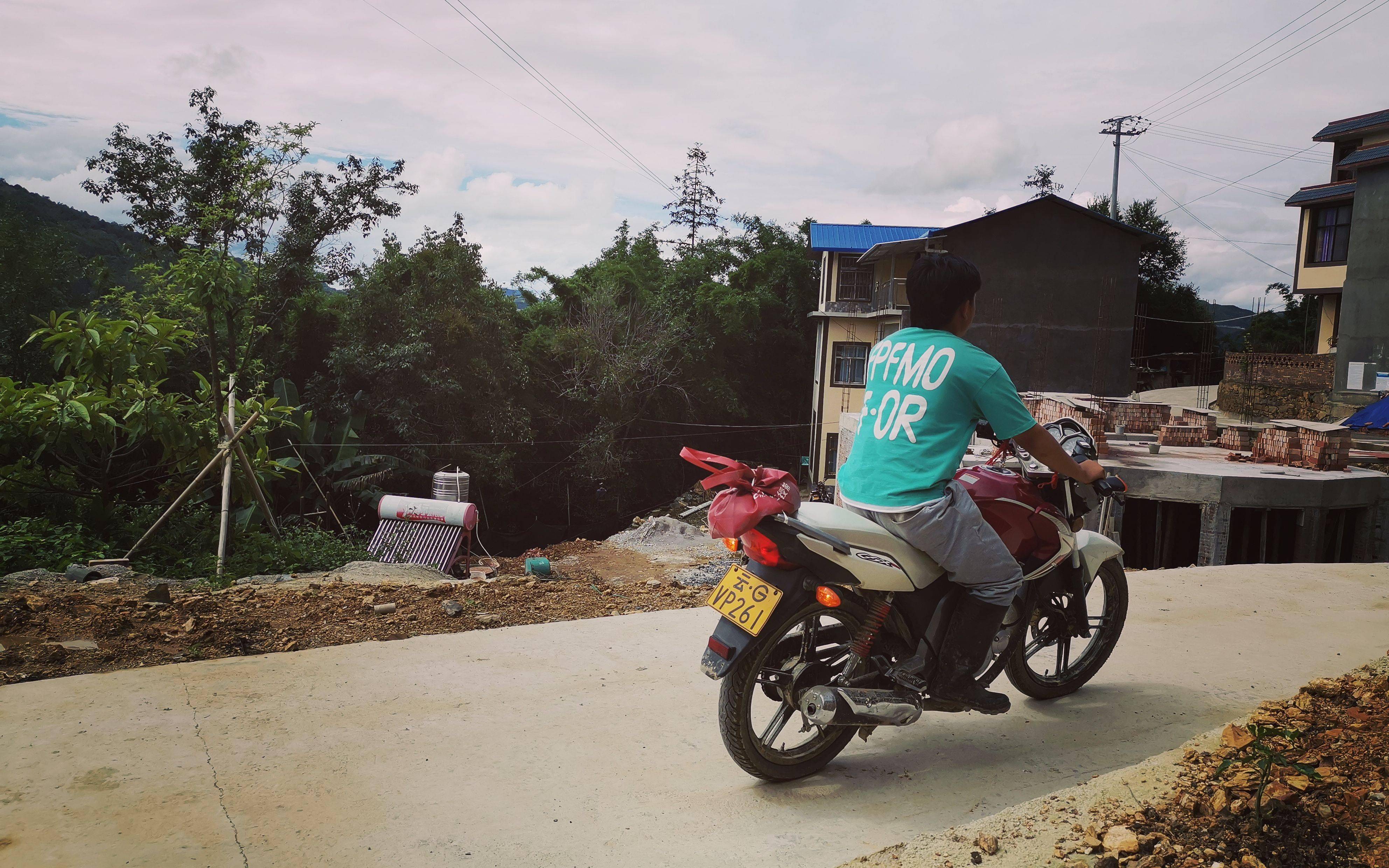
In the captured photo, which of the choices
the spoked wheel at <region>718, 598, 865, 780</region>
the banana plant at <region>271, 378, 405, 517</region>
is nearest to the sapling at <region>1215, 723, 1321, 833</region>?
the spoked wheel at <region>718, 598, 865, 780</region>

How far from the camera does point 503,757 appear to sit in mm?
3258

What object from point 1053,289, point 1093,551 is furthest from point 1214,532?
point 1053,289

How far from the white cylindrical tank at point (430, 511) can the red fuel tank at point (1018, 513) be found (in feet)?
30.6

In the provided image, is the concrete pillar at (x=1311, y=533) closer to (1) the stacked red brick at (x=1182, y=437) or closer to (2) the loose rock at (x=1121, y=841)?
(1) the stacked red brick at (x=1182, y=437)

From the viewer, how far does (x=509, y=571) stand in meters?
15.3

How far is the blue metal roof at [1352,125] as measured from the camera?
85.4ft

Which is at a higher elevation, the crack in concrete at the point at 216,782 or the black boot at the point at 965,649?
the black boot at the point at 965,649

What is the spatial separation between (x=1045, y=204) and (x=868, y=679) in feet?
77.2

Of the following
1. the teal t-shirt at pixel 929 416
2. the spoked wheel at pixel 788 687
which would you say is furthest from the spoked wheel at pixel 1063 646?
the teal t-shirt at pixel 929 416

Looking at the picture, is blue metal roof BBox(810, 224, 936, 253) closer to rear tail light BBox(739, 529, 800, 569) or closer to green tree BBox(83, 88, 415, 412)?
green tree BBox(83, 88, 415, 412)

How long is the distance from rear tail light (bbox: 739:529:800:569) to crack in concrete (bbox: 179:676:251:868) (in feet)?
5.64

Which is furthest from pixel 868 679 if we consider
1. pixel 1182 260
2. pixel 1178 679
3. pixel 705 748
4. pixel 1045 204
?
pixel 1182 260

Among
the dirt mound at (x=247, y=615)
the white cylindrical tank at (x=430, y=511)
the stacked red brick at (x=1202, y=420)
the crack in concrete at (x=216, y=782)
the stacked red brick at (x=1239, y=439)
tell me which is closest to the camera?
the crack in concrete at (x=216, y=782)

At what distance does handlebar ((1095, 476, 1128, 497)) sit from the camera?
3.48 metres
